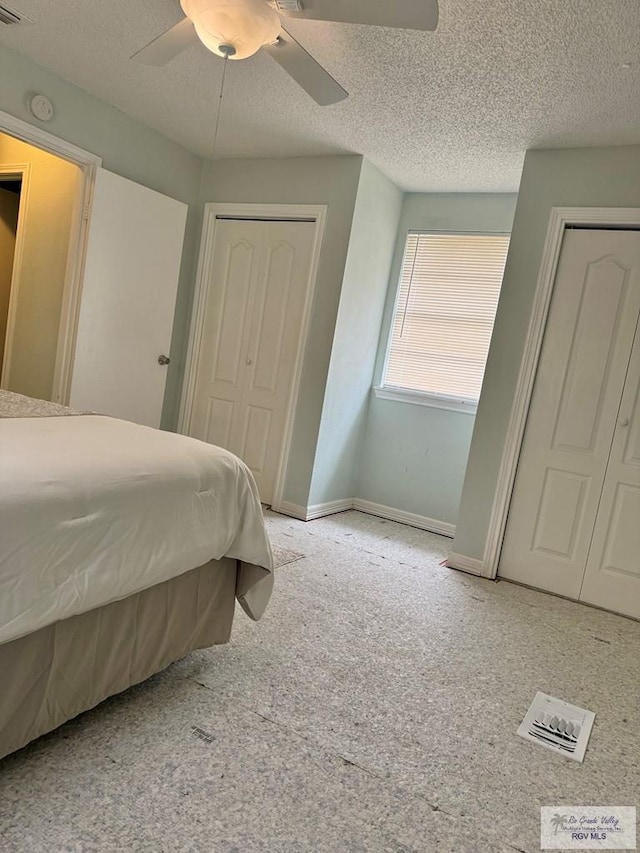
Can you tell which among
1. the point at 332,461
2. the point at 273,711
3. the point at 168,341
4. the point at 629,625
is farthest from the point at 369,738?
the point at 168,341

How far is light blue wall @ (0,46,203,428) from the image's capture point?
3087mm

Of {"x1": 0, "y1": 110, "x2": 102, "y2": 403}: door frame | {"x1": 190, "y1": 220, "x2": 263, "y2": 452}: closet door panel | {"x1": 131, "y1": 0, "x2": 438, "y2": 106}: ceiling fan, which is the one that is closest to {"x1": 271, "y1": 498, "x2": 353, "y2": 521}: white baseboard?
{"x1": 190, "y1": 220, "x2": 263, "y2": 452}: closet door panel

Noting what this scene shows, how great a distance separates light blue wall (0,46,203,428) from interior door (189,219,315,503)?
0.20 m

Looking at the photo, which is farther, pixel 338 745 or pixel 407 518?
pixel 407 518

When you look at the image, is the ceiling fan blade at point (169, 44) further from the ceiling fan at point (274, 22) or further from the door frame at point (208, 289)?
the door frame at point (208, 289)

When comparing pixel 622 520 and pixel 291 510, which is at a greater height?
pixel 622 520

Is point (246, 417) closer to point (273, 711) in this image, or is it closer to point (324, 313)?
point (324, 313)

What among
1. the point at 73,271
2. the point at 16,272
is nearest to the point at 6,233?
the point at 16,272

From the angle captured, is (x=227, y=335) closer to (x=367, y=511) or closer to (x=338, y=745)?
(x=367, y=511)

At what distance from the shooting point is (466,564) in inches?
138

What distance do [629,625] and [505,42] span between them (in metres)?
2.82

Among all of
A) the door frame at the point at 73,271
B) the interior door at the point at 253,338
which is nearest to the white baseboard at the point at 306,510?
the interior door at the point at 253,338

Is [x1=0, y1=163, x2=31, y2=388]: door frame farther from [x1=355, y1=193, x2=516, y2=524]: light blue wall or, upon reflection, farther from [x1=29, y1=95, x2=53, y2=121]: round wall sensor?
[x1=355, y1=193, x2=516, y2=524]: light blue wall

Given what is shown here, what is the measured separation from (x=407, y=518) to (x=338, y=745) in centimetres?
274
